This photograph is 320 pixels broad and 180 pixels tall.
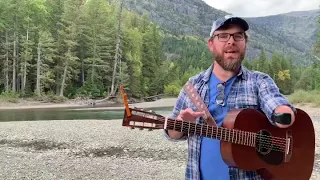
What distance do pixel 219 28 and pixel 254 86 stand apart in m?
0.45

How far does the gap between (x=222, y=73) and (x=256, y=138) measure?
49 centimetres

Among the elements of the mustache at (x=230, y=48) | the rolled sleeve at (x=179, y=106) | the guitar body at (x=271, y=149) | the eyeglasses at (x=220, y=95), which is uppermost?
the mustache at (x=230, y=48)

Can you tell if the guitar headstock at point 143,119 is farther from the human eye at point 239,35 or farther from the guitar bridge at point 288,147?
the guitar bridge at point 288,147

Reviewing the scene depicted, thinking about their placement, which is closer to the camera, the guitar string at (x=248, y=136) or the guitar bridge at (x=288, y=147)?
the guitar string at (x=248, y=136)

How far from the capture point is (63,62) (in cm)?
4947

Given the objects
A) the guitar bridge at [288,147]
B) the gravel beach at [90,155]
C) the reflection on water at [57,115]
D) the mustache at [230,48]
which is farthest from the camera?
the reflection on water at [57,115]

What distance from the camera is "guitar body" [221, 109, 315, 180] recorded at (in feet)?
8.20

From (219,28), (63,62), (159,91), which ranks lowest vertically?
(159,91)

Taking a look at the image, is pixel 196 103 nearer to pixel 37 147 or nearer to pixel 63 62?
pixel 37 147

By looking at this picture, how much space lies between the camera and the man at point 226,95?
2.51m

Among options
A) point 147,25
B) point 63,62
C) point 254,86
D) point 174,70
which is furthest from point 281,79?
point 254,86

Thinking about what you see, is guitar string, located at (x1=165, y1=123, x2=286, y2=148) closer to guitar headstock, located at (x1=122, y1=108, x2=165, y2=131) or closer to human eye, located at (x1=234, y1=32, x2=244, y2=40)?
guitar headstock, located at (x1=122, y1=108, x2=165, y2=131)

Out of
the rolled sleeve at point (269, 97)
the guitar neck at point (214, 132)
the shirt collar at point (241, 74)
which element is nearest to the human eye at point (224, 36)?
the shirt collar at point (241, 74)

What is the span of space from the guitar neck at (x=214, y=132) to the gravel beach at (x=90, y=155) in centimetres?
599
